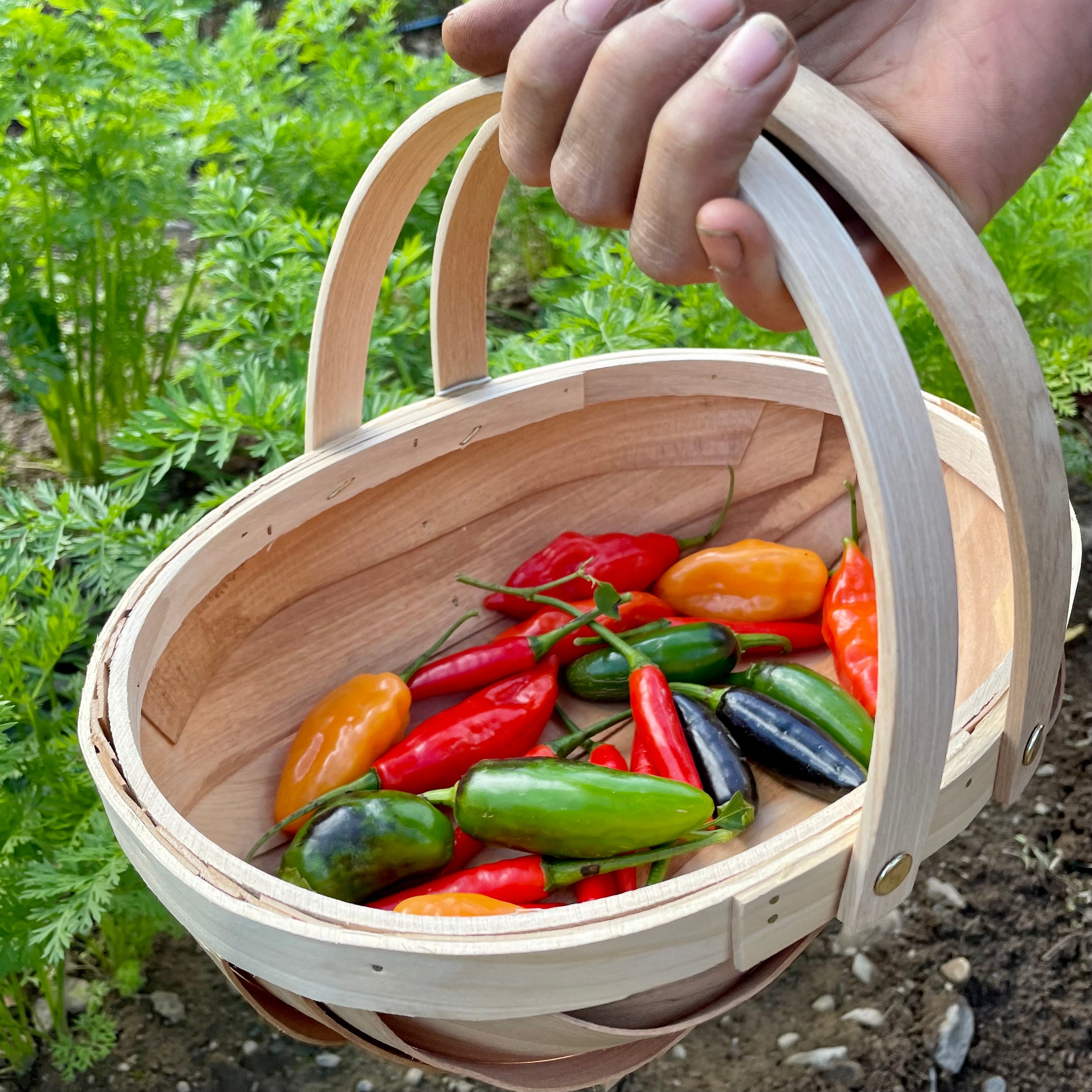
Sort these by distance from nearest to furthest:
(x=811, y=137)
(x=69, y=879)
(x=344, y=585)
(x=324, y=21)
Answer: (x=811, y=137), (x=69, y=879), (x=344, y=585), (x=324, y=21)

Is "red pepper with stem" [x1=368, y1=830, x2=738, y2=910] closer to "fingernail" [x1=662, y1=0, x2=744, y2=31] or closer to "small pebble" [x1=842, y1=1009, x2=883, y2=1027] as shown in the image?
"small pebble" [x1=842, y1=1009, x2=883, y2=1027]

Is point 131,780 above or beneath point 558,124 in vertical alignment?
beneath

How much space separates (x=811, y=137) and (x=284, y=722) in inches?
37.5

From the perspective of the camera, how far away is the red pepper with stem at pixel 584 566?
1.56 m

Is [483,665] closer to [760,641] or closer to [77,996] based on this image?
[760,641]

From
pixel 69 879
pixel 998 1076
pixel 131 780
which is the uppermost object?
pixel 131 780

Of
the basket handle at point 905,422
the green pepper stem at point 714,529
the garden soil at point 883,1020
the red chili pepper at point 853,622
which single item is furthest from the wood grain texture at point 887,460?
the garden soil at point 883,1020

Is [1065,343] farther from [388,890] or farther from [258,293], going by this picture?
[388,890]

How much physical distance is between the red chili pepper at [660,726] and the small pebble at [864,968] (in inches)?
27.0

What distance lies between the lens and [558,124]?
0.84 m

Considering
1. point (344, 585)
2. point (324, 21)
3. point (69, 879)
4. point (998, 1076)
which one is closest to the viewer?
point (69, 879)

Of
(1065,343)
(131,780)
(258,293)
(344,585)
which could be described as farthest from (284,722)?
(1065,343)

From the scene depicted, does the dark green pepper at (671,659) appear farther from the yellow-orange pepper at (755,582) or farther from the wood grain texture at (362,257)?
the wood grain texture at (362,257)

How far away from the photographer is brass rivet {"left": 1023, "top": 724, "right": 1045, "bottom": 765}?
0.93 meters
